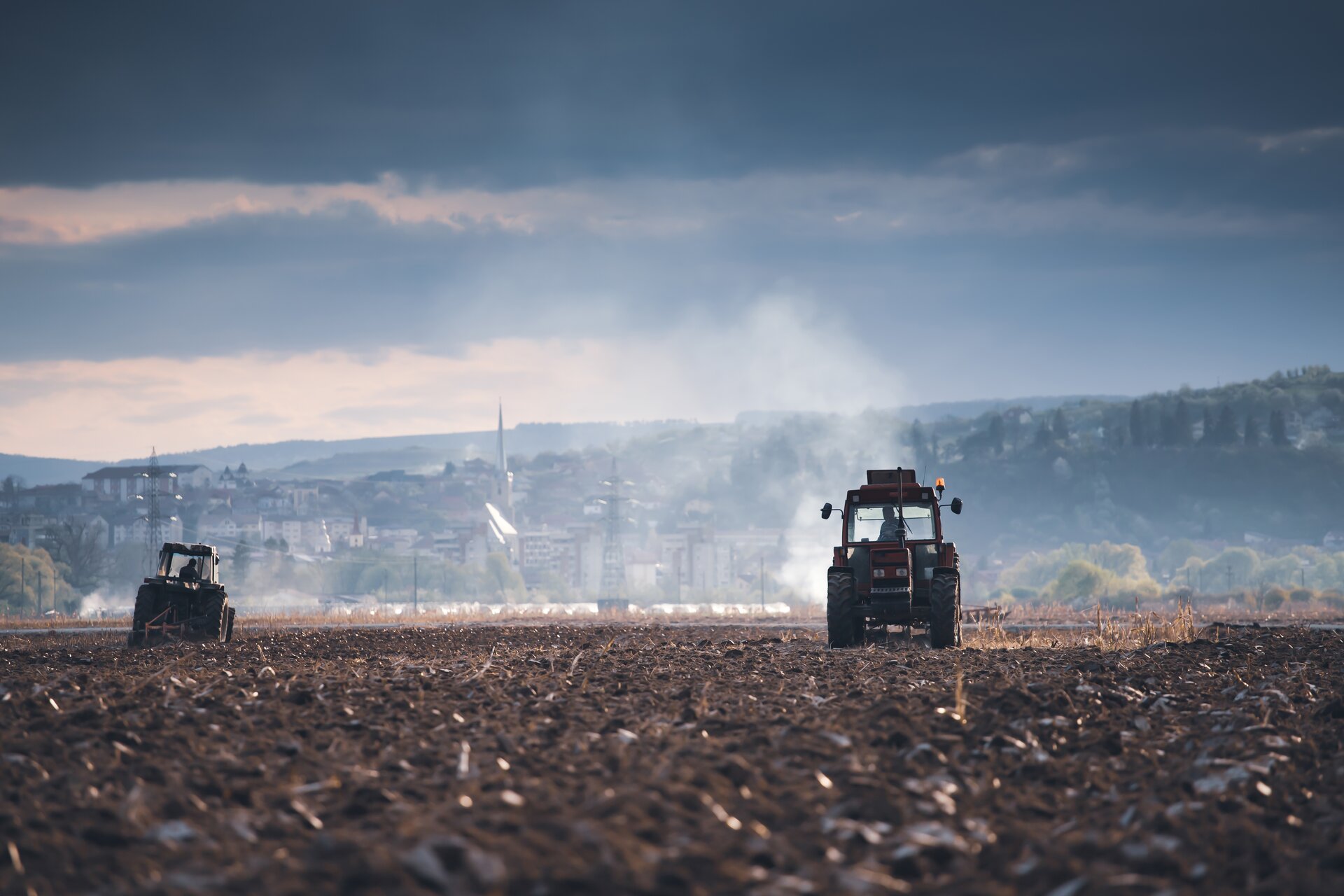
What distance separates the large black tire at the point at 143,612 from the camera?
28.1 meters

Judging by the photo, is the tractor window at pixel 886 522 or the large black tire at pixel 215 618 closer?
the tractor window at pixel 886 522

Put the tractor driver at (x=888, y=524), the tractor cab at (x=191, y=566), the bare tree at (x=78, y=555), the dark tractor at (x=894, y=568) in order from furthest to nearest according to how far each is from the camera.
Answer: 1. the bare tree at (x=78, y=555)
2. the tractor cab at (x=191, y=566)
3. the tractor driver at (x=888, y=524)
4. the dark tractor at (x=894, y=568)

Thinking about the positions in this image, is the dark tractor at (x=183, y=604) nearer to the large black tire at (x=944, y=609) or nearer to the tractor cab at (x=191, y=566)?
the tractor cab at (x=191, y=566)

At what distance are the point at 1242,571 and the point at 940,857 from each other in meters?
196

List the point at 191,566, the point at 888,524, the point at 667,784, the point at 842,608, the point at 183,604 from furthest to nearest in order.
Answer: the point at 191,566 → the point at 183,604 → the point at 888,524 → the point at 842,608 → the point at 667,784

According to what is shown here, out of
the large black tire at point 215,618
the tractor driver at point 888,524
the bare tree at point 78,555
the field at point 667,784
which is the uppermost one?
the tractor driver at point 888,524

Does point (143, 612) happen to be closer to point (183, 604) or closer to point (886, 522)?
point (183, 604)

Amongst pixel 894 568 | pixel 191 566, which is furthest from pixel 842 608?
pixel 191 566

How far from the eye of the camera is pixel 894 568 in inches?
901

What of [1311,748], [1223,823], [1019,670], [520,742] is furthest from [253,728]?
[1019,670]

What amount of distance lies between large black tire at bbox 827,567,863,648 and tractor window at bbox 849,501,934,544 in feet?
4.83

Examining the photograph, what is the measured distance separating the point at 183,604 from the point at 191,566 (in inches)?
58.7

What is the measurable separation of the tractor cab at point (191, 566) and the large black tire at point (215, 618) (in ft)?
4.32

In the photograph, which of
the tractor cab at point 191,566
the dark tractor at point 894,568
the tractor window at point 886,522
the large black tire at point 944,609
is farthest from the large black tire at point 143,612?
the large black tire at point 944,609
